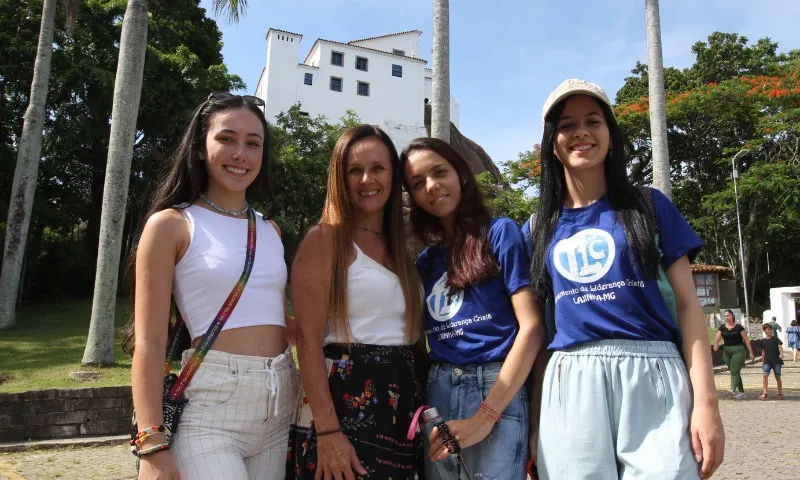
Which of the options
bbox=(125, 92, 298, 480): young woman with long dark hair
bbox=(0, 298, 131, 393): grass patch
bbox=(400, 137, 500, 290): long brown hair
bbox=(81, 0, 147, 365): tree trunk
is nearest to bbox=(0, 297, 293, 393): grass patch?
bbox=(0, 298, 131, 393): grass patch

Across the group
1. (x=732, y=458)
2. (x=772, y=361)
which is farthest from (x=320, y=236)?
(x=772, y=361)

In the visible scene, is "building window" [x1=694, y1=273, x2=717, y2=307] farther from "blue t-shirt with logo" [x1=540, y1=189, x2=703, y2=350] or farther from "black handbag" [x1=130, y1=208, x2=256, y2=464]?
"black handbag" [x1=130, y1=208, x2=256, y2=464]

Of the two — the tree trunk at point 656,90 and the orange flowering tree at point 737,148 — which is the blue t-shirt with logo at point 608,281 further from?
the orange flowering tree at point 737,148

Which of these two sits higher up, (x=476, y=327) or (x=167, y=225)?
(x=167, y=225)

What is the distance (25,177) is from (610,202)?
16.7 m

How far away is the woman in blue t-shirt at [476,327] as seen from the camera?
2.42 metres

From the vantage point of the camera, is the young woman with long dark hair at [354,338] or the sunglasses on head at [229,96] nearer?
the young woman with long dark hair at [354,338]

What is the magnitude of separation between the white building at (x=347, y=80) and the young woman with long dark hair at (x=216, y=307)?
122 ft

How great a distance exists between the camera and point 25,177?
15.6 meters

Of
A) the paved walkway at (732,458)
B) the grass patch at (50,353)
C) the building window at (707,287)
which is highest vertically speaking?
the building window at (707,287)

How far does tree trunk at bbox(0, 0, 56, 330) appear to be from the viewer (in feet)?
49.7

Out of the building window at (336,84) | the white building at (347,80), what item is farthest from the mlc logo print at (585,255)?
the building window at (336,84)

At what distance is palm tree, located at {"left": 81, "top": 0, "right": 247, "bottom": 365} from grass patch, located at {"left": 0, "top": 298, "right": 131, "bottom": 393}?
0.55 m

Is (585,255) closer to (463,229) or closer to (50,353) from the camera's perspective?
(463,229)
